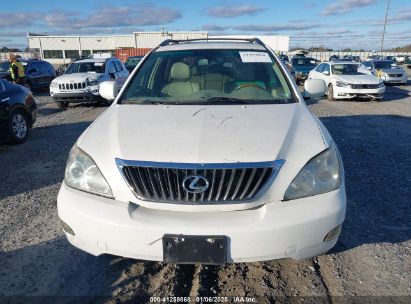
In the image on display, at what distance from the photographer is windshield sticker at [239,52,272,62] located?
3.76m

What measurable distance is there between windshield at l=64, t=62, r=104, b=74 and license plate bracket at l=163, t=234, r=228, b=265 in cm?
1126

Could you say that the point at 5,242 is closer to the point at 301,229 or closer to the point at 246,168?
the point at 246,168

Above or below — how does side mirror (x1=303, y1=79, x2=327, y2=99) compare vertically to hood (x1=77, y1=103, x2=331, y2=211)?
above

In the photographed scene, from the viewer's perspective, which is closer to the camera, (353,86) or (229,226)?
(229,226)

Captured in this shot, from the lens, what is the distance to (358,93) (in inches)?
498

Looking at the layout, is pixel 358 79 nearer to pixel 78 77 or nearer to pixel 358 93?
pixel 358 93

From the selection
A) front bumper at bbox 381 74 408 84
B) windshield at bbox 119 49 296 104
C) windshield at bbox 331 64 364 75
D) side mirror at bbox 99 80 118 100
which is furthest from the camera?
front bumper at bbox 381 74 408 84

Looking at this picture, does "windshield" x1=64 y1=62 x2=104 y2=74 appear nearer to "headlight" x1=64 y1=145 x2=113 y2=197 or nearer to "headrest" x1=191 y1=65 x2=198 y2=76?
"headrest" x1=191 y1=65 x2=198 y2=76

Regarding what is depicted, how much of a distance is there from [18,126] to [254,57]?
5.42 m

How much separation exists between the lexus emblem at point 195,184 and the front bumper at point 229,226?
15cm

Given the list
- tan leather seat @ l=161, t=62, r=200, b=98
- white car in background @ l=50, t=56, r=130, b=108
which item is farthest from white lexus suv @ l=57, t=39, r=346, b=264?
white car in background @ l=50, t=56, r=130, b=108

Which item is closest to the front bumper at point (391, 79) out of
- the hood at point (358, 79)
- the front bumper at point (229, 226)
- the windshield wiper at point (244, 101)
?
the hood at point (358, 79)

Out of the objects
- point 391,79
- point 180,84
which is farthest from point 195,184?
point 391,79

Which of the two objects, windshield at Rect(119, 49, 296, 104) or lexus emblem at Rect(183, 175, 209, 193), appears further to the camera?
windshield at Rect(119, 49, 296, 104)
